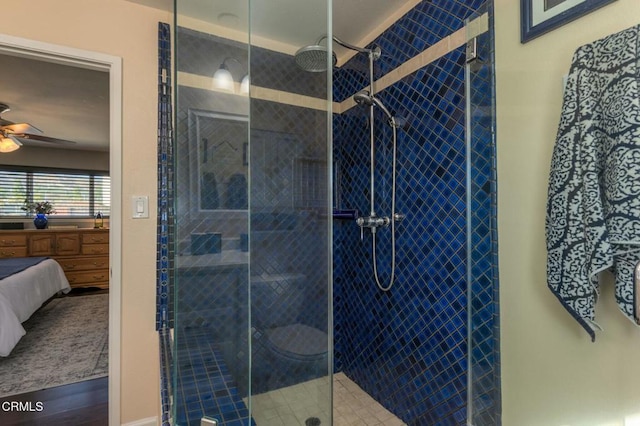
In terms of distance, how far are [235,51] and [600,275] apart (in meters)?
A: 1.49

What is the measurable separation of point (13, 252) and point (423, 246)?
19.1 feet

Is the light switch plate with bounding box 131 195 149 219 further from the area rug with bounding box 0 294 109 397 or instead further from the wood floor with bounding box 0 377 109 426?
the area rug with bounding box 0 294 109 397

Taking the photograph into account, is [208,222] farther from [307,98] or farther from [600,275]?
[600,275]

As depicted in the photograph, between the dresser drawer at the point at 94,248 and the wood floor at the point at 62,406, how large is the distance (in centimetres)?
336

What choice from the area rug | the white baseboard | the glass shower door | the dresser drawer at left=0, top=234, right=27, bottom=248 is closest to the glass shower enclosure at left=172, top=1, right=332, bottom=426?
the glass shower door

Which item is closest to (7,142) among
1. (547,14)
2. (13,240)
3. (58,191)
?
(13,240)

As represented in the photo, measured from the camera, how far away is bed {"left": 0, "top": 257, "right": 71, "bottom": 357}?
8.47 ft

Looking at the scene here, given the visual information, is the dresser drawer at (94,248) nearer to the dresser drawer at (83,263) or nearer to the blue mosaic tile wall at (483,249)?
the dresser drawer at (83,263)

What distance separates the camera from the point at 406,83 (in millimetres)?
1784

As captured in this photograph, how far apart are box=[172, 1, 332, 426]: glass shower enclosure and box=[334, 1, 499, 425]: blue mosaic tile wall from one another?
0.81m

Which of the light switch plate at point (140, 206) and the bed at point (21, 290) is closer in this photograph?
the light switch plate at point (140, 206)

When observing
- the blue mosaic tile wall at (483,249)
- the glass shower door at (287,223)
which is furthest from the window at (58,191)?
the blue mosaic tile wall at (483,249)

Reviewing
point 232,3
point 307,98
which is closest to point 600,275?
point 307,98

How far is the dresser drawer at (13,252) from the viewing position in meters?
4.47
